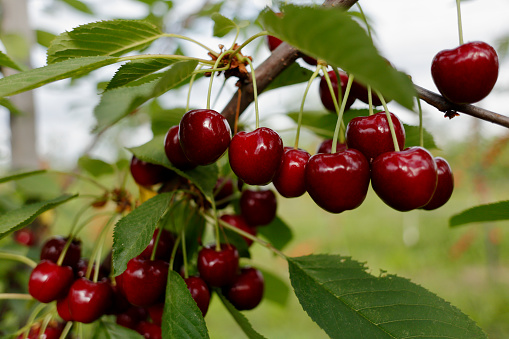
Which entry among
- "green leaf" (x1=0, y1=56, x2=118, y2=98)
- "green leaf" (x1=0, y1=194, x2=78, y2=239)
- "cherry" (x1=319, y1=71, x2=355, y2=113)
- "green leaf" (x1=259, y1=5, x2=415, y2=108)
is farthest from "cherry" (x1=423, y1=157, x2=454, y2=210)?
"green leaf" (x1=0, y1=194, x2=78, y2=239)

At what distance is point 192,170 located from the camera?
2.84 feet

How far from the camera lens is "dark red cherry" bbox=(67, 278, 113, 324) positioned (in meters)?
0.79

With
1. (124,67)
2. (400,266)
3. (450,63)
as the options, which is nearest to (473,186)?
(400,266)

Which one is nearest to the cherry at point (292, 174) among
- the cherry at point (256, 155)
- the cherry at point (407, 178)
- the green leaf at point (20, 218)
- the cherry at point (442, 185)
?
the cherry at point (256, 155)

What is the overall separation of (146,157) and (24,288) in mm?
1089

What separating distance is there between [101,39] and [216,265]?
0.50 meters

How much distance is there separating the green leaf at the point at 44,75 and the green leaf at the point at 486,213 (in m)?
0.76

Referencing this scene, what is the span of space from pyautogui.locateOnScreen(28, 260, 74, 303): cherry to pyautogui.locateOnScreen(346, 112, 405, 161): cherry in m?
0.68

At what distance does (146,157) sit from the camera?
32.2 inches

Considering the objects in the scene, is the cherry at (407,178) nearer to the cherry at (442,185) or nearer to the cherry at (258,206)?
the cherry at (442,185)

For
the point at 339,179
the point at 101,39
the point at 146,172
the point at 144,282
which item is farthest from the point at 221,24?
the point at 144,282

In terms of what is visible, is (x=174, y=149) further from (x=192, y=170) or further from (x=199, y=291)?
(x=199, y=291)

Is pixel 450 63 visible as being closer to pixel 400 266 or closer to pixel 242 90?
pixel 242 90

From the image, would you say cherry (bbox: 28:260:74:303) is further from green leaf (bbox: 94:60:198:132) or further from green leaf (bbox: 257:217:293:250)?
green leaf (bbox: 257:217:293:250)
